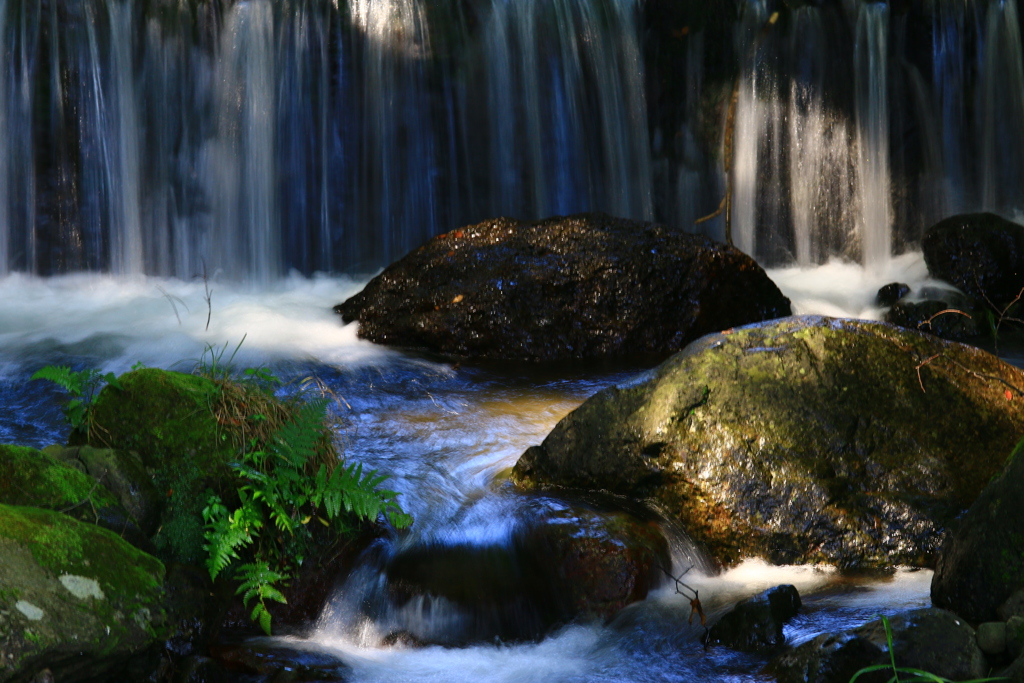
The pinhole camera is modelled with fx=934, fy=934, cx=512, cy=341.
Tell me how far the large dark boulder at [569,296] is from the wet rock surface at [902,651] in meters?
4.36

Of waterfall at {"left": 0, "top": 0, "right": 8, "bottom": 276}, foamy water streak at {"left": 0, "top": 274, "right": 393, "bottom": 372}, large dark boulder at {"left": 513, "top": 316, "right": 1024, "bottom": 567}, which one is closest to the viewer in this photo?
large dark boulder at {"left": 513, "top": 316, "right": 1024, "bottom": 567}

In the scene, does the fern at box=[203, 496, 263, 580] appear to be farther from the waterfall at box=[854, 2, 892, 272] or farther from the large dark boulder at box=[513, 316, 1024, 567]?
the waterfall at box=[854, 2, 892, 272]

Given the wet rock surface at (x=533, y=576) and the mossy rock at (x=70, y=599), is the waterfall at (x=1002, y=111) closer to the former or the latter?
the wet rock surface at (x=533, y=576)

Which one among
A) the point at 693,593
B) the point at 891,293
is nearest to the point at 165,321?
the point at 693,593

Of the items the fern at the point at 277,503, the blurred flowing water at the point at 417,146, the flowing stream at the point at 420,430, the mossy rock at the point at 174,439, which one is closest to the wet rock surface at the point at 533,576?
the flowing stream at the point at 420,430

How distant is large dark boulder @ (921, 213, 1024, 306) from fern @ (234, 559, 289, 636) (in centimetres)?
743

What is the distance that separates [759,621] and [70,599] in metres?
2.24

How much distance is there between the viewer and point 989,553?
9.51ft

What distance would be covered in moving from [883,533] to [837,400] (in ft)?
2.04

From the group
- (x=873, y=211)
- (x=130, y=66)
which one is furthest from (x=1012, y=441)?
(x=130, y=66)

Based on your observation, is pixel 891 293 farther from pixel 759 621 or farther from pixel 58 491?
pixel 58 491

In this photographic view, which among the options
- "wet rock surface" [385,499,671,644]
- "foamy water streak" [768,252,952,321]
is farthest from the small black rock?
"wet rock surface" [385,499,671,644]

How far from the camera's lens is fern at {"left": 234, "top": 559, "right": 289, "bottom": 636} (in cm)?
342

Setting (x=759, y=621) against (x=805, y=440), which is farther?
(x=805, y=440)
